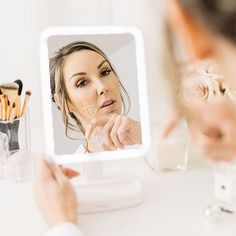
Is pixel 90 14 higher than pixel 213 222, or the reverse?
pixel 90 14

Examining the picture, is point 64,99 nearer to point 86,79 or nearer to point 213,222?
point 86,79

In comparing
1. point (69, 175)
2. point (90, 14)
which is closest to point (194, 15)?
point (69, 175)

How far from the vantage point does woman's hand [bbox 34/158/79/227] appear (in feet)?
2.39

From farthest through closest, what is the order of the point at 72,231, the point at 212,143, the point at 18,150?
the point at 18,150 → the point at 72,231 → the point at 212,143

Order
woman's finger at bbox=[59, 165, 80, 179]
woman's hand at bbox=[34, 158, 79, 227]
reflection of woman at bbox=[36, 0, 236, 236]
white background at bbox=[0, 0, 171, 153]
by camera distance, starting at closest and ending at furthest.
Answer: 1. reflection of woman at bbox=[36, 0, 236, 236]
2. woman's hand at bbox=[34, 158, 79, 227]
3. woman's finger at bbox=[59, 165, 80, 179]
4. white background at bbox=[0, 0, 171, 153]

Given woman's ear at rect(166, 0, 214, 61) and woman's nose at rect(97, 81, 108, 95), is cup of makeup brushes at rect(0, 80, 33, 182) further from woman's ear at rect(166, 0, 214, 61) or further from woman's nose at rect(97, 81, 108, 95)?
woman's ear at rect(166, 0, 214, 61)

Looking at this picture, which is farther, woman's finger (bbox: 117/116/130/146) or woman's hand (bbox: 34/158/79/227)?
woman's finger (bbox: 117/116/130/146)

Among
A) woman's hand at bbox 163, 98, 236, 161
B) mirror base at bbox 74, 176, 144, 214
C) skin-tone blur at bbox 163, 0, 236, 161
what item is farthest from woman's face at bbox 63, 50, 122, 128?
skin-tone blur at bbox 163, 0, 236, 161

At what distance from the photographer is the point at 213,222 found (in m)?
0.75

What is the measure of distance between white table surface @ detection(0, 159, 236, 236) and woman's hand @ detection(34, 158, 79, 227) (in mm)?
29

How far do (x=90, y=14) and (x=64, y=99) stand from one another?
357mm

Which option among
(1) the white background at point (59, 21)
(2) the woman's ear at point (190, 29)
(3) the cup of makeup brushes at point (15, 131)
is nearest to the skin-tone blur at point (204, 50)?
(2) the woman's ear at point (190, 29)

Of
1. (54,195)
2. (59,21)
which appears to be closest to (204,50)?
(54,195)

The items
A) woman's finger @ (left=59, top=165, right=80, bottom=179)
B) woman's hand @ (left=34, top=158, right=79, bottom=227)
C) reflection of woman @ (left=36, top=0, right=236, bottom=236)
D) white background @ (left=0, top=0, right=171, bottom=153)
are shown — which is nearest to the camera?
reflection of woman @ (left=36, top=0, right=236, bottom=236)
